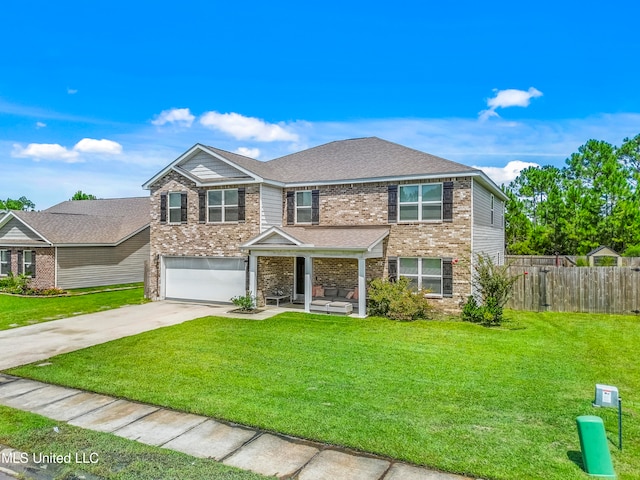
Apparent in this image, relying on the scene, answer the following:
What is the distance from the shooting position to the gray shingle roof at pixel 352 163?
1698 cm

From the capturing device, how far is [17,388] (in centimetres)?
823

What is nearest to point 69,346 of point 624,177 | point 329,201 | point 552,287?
point 329,201

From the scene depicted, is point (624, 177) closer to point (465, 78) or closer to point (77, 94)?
point (465, 78)

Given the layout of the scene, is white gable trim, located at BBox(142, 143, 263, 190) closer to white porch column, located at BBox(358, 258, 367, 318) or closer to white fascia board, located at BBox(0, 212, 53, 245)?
white porch column, located at BBox(358, 258, 367, 318)

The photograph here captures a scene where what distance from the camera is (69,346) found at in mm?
11516

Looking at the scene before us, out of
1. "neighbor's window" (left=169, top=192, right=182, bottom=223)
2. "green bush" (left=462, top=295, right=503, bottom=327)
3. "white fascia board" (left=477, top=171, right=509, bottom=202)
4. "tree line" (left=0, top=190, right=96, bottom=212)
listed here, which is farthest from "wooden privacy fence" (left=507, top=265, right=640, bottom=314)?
"tree line" (left=0, top=190, right=96, bottom=212)

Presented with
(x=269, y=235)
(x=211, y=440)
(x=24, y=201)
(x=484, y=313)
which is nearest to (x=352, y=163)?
(x=269, y=235)

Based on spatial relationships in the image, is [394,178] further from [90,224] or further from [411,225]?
[90,224]

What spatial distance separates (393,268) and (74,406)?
1216cm

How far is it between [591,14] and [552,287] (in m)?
9.60

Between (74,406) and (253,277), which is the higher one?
(253,277)

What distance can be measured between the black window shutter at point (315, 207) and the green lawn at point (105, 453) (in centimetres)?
1310

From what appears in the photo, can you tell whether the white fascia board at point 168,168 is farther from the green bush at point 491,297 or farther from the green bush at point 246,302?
the green bush at point 491,297

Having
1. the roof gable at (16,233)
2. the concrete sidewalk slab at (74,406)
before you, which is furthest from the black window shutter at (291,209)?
the roof gable at (16,233)
